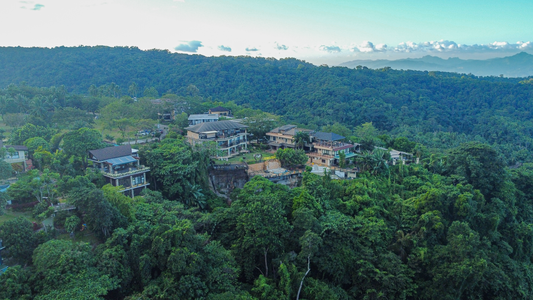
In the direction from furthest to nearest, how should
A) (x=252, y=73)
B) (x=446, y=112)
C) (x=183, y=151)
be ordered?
(x=252, y=73) < (x=446, y=112) < (x=183, y=151)

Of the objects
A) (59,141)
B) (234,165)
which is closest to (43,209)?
(59,141)

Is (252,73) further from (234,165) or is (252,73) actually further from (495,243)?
(495,243)

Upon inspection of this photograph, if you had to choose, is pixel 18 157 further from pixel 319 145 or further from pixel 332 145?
pixel 332 145

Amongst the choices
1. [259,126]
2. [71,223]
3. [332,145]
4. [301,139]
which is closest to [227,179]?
[301,139]

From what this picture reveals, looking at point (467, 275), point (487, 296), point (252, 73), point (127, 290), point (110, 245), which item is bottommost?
point (487, 296)

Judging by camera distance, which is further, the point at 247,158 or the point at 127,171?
the point at 247,158

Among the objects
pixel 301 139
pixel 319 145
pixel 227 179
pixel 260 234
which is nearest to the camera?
pixel 260 234

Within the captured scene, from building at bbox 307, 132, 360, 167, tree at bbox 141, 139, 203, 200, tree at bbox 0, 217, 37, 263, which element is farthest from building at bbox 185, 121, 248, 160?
tree at bbox 0, 217, 37, 263
